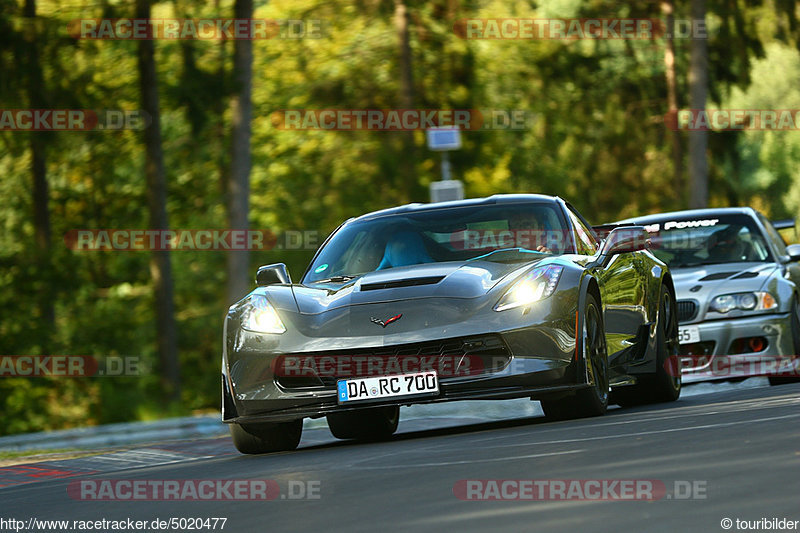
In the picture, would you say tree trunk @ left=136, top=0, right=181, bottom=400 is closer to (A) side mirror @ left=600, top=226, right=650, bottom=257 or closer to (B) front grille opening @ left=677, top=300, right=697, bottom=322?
(B) front grille opening @ left=677, top=300, right=697, bottom=322

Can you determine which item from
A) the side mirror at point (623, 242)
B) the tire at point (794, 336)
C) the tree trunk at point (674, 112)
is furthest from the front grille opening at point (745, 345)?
the tree trunk at point (674, 112)

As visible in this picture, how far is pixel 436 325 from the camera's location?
27.8ft

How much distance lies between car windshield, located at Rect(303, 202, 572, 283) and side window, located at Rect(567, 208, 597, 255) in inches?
5.0

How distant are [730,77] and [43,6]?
16073mm

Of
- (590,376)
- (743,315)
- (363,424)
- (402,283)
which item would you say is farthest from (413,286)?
(743,315)

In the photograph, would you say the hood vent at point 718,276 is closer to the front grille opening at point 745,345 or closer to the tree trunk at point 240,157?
the front grille opening at point 745,345

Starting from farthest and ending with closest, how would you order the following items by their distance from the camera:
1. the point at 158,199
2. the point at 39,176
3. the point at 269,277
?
1. the point at 39,176
2. the point at 158,199
3. the point at 269,277

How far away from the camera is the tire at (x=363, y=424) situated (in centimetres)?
1061

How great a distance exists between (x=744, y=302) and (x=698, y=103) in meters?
15.2

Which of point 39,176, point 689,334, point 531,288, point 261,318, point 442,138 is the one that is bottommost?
point 689,334

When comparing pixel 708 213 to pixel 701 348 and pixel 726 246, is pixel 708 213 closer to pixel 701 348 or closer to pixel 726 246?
pixel 726 246

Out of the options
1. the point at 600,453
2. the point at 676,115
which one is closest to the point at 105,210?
the point at 676,115

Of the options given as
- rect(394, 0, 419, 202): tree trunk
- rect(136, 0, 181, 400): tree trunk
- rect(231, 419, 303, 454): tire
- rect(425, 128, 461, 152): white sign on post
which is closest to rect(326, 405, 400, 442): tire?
rect(231, 419, 303, 454): tire

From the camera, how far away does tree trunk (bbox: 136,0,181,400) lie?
2636 cm
